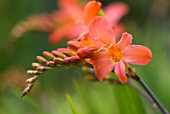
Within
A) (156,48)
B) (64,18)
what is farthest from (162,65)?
(64,18)

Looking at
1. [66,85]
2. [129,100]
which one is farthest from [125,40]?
[66,85]

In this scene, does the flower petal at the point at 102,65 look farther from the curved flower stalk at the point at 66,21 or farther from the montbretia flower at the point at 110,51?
the curved flower stalk at the point at 66,21

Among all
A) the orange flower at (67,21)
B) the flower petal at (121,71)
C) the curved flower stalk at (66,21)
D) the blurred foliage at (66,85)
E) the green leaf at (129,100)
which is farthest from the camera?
the orange flower at (67,21)

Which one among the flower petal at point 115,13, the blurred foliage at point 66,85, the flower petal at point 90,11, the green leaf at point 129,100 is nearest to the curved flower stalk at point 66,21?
the flower petal at point 115,13

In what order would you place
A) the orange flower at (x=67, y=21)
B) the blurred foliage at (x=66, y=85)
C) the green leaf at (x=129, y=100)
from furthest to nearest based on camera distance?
the orange flower at (x=67, y=21)
the blurred foliage at (x=66, y=85)
the green leaf at (x=129, y=100)

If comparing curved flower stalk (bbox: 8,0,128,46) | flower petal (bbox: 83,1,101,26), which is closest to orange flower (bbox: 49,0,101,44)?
curved flower stalk (bbox: 8,0,128,46)

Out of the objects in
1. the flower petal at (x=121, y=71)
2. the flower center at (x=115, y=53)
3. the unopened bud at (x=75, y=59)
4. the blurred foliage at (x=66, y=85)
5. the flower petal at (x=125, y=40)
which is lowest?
the blurred foliage at (x=66, y=85)

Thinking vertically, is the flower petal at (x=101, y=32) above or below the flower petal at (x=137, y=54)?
above

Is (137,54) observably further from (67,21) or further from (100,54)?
(67,21)

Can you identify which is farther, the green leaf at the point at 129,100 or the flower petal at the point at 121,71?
the green leaf at the point at 129,100
